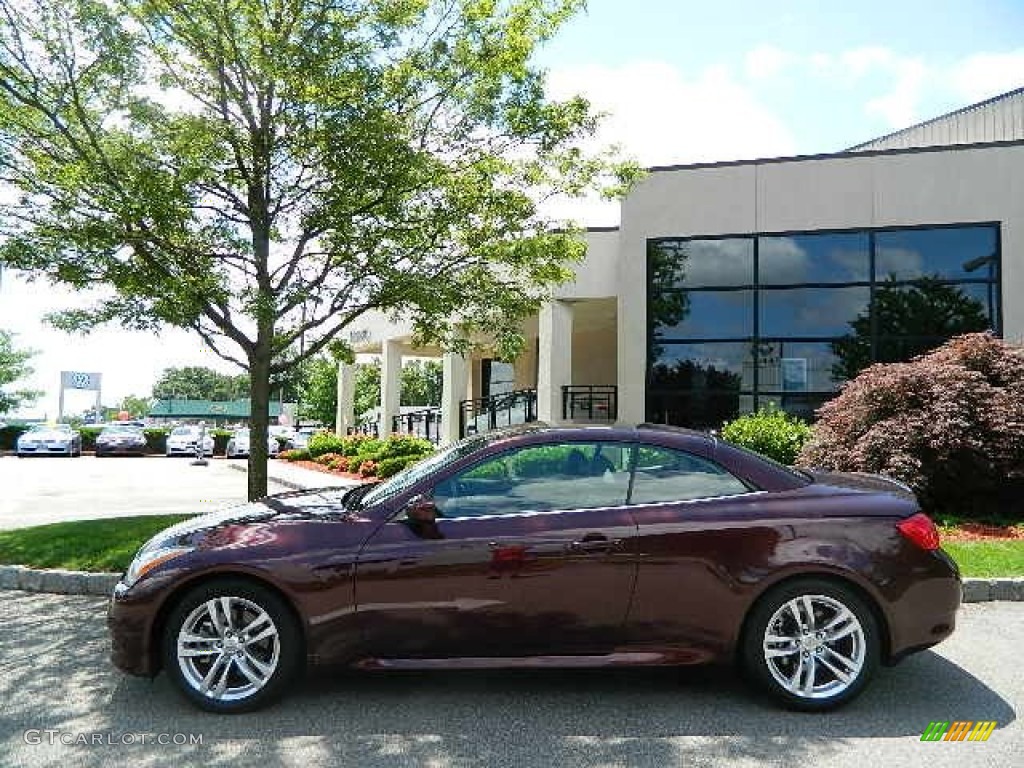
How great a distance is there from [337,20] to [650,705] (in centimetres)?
614

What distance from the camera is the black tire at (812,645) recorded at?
13.7 ft

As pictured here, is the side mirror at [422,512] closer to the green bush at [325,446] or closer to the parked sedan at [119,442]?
the green bush at [325,446]

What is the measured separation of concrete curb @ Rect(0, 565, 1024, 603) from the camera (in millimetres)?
6559

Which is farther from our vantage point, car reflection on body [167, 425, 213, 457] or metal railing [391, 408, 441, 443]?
car reflection on body [167, 425, 213, 457]

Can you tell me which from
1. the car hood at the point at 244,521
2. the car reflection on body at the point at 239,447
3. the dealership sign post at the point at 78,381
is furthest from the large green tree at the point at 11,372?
the car hood at the point at 244,521

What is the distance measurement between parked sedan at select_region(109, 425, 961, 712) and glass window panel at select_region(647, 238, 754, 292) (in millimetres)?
11180

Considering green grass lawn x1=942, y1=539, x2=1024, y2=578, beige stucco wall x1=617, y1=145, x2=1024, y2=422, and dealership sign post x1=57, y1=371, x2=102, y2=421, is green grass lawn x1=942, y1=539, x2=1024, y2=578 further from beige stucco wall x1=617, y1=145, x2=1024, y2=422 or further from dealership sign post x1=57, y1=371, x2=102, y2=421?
dealership sign post x1=57, y1=371, x2=102, y2=421

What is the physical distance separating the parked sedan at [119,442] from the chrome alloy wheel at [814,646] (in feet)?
118

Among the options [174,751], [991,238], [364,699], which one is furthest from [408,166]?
[991,238]

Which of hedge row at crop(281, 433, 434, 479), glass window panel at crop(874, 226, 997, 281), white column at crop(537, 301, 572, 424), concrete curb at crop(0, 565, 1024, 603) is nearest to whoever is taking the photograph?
concrete curb at crop(0, 565, 1024, 603)

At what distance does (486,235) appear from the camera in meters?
8.57

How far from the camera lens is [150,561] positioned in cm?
428

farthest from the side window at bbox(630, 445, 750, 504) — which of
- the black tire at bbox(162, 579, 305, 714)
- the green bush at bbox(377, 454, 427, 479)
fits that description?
the green bush at bbox(377, 454, 427, 479)

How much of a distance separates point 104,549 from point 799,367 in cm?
1136
